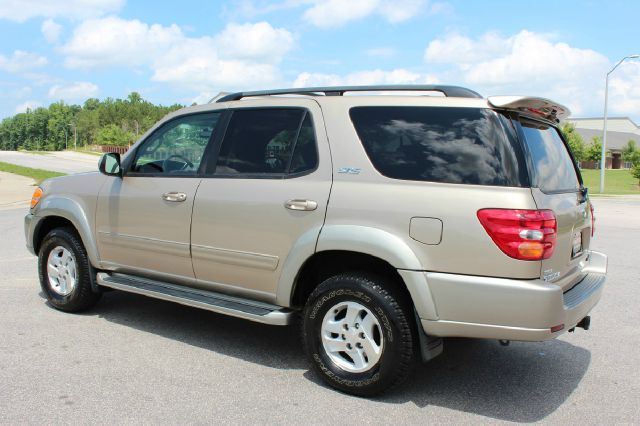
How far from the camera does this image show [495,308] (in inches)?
130

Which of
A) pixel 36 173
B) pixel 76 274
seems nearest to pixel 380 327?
pixel 76 274

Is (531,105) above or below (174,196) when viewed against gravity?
above

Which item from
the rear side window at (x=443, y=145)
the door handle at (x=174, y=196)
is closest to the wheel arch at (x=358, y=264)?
the rear side window at (x=443, y=145)

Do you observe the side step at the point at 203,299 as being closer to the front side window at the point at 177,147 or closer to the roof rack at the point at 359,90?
the front side window at the point at 177,147

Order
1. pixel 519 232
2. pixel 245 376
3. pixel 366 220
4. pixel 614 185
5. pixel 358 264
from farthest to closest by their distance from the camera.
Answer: pixel 614 185
pixel 245 376
pixel 358 264
pixel 366 220
pixel 519 232

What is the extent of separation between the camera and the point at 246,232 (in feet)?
13.7

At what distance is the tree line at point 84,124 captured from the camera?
122 metres

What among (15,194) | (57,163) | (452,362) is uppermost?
(57,163)

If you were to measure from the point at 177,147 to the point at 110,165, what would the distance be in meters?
0.67

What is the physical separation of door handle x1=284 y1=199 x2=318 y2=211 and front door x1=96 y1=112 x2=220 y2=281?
0.90 m

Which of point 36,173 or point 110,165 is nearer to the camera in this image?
point 110,165

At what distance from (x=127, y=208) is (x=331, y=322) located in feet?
6.99

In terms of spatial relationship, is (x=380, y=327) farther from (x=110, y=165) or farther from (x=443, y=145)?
(x=110, y=165)

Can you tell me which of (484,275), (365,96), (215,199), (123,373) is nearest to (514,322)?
(484,275)
